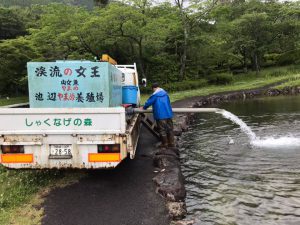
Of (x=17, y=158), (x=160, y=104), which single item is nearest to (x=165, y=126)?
(x=160, y=104)

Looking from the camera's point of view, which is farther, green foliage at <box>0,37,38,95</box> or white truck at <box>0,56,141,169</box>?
green foliage at <box>0,37,38,95</box>

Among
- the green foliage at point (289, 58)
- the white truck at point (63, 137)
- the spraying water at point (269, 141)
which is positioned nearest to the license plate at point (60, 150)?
the white truck at point (63, 137)

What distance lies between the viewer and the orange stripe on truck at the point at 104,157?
6.66m

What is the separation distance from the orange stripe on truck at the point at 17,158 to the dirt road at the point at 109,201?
2.62 feet

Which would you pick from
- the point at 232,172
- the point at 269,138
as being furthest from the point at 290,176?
the point at 269,138

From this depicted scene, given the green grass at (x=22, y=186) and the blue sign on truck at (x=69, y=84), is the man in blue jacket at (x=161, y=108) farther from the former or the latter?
the green grass at (x=22, y=186)

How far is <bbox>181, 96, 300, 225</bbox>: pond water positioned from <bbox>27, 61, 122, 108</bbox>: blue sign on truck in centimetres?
288

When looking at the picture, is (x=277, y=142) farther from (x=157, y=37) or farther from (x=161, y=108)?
(x=157, y=37)

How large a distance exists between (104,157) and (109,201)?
83cm

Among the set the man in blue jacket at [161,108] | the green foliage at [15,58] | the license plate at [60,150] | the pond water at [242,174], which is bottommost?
the pond water at [242,174]

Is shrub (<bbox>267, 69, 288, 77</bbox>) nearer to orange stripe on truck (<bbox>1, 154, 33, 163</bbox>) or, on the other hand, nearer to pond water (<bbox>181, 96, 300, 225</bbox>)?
pond water (<bbox>181, 96, 300, 225</bbox>)

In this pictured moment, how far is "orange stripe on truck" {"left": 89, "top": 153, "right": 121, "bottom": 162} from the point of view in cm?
666

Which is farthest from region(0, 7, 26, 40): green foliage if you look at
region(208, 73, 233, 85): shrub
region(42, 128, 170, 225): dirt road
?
region(42, 128, 170, 225): dirt road

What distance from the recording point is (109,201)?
6.36 m
